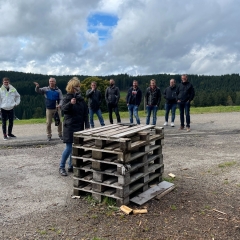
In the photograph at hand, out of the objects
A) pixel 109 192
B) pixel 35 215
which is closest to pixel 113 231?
pixel 109 192

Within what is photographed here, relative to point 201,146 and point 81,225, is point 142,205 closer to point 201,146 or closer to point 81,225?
point 81,225

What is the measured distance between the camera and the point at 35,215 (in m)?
4.68

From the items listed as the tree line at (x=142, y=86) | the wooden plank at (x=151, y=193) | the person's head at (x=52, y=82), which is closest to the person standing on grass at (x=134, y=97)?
the person's head at (x=52, y=82)

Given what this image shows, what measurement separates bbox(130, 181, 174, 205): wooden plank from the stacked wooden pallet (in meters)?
0.11

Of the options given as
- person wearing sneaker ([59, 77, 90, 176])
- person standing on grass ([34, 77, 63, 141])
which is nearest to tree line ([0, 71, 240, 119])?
person standing on grass ([34, 77, 63, 141])

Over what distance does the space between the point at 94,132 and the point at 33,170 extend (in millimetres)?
2651

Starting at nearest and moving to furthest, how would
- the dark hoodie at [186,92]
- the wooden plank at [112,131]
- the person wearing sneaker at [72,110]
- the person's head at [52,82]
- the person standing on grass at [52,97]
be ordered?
the wooden plank at [112,131] → the person wearing sneaker at [72,110] → the person's head at [52,82] → the person standing on grass at [52,97] → the dark hoodie at [186,92]

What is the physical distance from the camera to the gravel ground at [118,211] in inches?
161

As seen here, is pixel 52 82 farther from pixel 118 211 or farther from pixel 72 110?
pixel 118 211

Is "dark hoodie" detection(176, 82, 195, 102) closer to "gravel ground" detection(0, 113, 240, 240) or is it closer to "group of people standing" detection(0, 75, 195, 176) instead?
"group of people standing" detection(0, 75, 195, 176)

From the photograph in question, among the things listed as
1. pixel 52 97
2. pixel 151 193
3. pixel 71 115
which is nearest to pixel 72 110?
pixel 71 115

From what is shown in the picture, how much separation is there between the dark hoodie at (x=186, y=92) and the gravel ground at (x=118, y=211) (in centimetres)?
381

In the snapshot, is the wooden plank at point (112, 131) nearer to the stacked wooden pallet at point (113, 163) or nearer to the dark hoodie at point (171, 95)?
the stacked wooden pallet at point (113, 163)

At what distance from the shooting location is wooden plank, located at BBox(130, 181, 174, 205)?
5012mm
